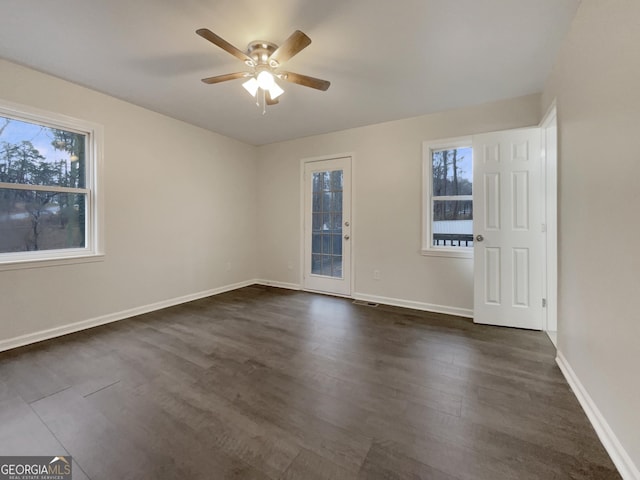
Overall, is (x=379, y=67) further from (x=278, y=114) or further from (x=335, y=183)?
(x=335, y=183)

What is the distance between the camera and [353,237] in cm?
412

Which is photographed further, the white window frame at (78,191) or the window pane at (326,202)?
the window pane at (326,202)

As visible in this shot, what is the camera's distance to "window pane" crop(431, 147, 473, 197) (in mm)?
3436

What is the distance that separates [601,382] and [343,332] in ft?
6.15

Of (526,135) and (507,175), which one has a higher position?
(526,135)

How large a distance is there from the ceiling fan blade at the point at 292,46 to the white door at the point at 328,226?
2.27 metres

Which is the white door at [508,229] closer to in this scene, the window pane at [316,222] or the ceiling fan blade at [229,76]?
the window pane at [316,222]

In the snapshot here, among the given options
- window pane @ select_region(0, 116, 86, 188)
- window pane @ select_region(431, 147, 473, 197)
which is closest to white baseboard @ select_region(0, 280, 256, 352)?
window pane @ select_region(0, 116, 86, 188)

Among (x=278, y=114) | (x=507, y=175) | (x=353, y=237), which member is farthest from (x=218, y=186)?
(x=507, y=175)

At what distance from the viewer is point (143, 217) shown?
344 cm

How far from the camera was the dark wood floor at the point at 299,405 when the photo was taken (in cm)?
128

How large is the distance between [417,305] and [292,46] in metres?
3.19

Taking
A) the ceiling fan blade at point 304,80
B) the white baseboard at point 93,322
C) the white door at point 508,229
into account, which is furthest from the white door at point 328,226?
the ceiling fan blade at point 304,80

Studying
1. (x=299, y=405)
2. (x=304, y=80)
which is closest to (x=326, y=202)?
(x=304, y=80)
